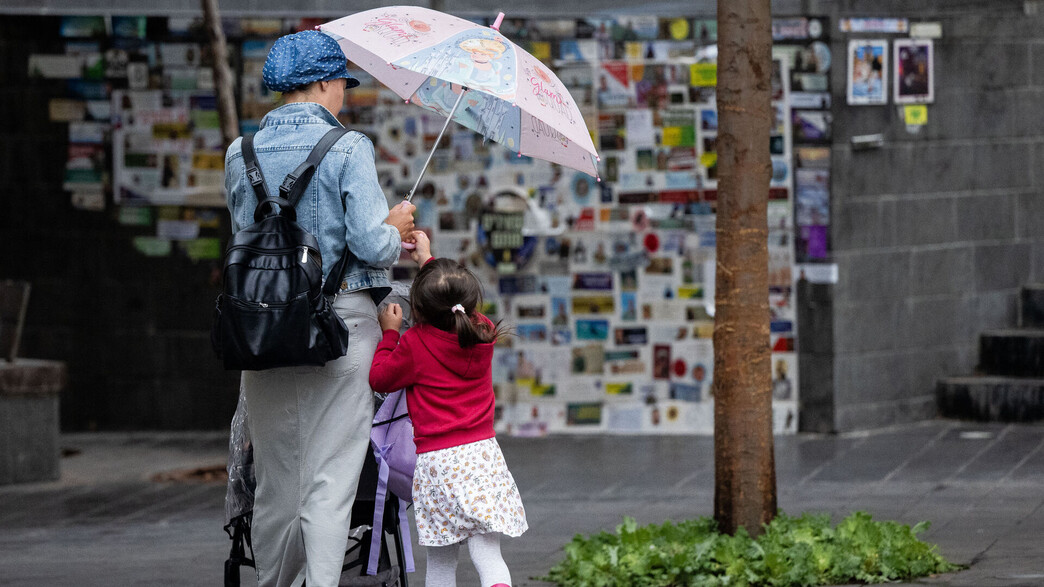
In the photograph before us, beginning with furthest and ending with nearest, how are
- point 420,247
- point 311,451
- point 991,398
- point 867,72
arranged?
point 991,398 < point 867,72 < point 420,247 < point 311,451

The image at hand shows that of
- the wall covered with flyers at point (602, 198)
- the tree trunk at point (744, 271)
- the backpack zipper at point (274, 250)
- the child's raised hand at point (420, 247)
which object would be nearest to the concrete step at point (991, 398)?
the wall covered with flyers at point (602, 198)

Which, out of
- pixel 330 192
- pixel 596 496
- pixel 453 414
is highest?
pixel 330 192

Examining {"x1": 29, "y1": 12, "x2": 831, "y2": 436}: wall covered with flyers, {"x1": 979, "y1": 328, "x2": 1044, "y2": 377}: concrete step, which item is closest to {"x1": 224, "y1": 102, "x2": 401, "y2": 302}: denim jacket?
{"x1": 29, "y1": 12, "x2": 831, "y2": 436}: wall covered with flyers

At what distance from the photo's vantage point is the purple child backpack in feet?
14.7

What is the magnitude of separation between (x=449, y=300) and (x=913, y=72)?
573cm

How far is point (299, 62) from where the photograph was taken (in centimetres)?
421

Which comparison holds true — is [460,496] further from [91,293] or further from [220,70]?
[91,293]

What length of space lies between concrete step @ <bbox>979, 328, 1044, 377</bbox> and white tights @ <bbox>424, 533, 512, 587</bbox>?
232 inches

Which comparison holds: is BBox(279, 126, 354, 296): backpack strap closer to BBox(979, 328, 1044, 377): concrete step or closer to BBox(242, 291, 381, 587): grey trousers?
BBox(242, 291, 381, 587): grey trousers

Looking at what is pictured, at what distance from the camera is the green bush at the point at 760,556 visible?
539 centimetres

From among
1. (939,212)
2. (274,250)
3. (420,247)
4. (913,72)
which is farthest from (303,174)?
(939,212)

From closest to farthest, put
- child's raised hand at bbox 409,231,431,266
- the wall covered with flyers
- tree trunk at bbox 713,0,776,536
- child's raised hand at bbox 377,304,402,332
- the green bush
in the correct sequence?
child's raised hand at bbox 377,304,402,332 < child's raised hand at bbox 409,231,431,266 < the green bush < tree trunk at bbox 713,0,776,536 < the wall covered with flyers

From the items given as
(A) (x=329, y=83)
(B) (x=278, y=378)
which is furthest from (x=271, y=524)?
(A) (x=329, y=83)

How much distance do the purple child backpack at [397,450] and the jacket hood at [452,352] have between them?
23 cm
